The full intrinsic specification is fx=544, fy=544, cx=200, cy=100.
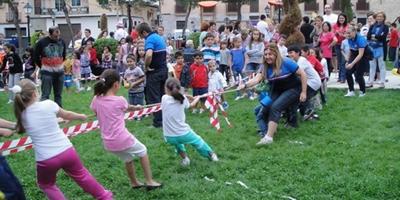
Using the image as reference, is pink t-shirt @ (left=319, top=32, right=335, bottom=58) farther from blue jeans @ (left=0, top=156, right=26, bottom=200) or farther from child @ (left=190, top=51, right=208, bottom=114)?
blue jeans @ (left=0, top=156, right=26, bottom=200)

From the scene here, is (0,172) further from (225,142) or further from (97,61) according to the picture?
(97,61)

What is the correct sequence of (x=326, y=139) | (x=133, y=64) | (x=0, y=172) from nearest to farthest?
(x=0, y=172) → (x=326, y=139) → (x=133, y=64)

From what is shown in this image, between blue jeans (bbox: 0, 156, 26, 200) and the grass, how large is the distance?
38.4 inches

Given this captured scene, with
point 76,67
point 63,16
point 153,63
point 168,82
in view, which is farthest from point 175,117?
point 63,16

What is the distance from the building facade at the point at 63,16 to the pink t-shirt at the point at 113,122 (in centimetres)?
5335

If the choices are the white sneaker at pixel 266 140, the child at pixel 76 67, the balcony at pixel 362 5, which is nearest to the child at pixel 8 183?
the white sneaker at pixel 266 140

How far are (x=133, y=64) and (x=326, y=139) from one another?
3.85 m

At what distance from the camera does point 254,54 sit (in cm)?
1166

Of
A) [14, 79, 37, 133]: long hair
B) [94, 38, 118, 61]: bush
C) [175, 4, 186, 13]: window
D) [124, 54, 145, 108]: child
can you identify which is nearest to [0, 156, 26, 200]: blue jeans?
[14, 79, 37, 133]: long hair

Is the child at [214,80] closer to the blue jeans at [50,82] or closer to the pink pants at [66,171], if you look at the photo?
the blue jeans at [50,82]

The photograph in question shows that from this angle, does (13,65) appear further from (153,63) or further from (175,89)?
(175,89)

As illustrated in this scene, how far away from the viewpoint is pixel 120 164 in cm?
684

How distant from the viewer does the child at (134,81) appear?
32.2ft

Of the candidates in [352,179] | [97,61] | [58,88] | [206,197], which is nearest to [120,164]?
[206,197]
